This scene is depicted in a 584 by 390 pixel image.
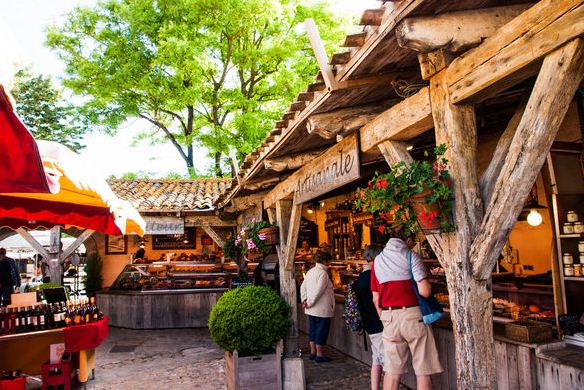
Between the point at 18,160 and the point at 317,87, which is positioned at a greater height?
the point at 317,87

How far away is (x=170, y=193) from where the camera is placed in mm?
13383

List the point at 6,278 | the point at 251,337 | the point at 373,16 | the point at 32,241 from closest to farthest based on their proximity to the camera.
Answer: the point at 373,16 → the point at 251,337 → the point at 6,278 → the point at 32,241

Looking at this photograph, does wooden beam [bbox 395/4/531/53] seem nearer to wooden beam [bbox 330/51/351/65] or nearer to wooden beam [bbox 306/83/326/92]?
wooden beam [bbox 330/51/351/65]

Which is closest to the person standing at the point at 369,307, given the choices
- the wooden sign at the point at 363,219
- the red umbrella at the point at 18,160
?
the red umbrella at the point at 18,160

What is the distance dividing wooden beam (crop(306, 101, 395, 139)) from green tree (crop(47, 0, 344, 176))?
13.6 metres

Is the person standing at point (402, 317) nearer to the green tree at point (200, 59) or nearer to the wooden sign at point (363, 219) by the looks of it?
the wooden sign at point (363, 219)

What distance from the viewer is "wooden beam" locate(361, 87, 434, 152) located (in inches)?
129

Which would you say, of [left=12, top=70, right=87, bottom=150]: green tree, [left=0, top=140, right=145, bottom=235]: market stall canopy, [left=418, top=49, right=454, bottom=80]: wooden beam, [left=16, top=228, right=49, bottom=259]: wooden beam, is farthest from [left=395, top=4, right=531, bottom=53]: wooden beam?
[left=12, top=70, right=87, bottom=150]: green tree

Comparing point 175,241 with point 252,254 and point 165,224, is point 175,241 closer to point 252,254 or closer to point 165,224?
point 165,224

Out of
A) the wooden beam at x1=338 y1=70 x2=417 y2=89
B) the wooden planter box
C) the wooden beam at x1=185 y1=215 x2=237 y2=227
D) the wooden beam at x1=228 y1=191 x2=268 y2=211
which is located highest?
the wooden beam at x1=338 y1=70 x2=417 y2=89

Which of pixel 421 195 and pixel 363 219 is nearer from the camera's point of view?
pixel 421 195

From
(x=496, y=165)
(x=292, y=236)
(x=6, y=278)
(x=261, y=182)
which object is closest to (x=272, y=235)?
(x=292, y=236)

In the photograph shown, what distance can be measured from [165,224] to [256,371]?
6501 millimetres

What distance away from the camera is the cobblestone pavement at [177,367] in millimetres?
6312
